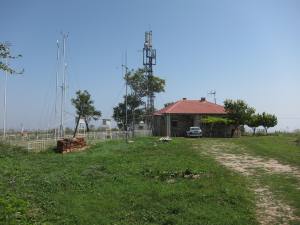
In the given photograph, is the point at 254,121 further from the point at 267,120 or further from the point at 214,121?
the point at 214,121

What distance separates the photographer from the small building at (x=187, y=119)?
51.6m

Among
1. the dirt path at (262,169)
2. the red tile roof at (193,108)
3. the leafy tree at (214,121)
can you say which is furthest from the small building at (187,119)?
the dirt path at (262,169)

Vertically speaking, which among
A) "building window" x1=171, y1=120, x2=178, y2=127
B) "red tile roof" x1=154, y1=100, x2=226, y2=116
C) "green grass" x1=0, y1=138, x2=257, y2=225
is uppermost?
"red tile roof" x1=154, y1=100, x2=226, y2=116

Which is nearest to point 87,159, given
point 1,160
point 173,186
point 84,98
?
point 1,160

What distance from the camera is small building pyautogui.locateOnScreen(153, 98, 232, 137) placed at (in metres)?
51.6

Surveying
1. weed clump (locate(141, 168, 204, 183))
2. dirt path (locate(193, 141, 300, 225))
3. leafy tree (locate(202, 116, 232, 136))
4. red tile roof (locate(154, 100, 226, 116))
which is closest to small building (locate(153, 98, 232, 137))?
red tile roof (locate(154, 100, 226, 116))

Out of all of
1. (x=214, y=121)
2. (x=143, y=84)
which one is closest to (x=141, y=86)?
(x=143, y=84)

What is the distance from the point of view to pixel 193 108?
5516cm

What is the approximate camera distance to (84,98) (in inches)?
2393

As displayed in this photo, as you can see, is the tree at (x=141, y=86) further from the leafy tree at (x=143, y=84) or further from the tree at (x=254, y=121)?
the tree at (x=254, y=121)

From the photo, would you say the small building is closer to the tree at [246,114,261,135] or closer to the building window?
the building window

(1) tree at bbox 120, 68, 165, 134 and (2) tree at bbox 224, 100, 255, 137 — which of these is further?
(1) tree at bbox 120, 68, 165, 134

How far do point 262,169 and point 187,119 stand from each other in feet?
110

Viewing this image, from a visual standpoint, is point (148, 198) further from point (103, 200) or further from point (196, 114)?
point (196, 114)
